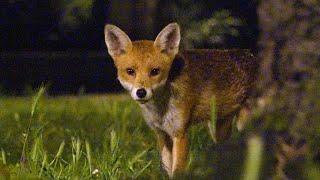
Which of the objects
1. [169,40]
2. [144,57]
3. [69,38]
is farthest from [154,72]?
[69,38]

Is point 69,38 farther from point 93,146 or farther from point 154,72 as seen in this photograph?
point 154,72

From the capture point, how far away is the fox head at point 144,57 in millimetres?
8008

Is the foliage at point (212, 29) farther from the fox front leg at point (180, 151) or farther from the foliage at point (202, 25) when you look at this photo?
the fox front leg at point (180, 151)

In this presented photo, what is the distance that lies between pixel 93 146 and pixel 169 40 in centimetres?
131

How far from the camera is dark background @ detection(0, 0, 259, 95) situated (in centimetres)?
1534

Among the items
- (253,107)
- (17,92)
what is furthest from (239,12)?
(253,107)

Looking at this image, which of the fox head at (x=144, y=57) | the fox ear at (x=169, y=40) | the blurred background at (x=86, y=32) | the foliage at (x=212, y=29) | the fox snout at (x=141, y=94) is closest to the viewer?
the fox snout at (x=141, y=94)

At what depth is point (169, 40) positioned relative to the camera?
26.9 ft

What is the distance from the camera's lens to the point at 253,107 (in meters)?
3.91

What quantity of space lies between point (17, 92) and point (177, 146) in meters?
8.98

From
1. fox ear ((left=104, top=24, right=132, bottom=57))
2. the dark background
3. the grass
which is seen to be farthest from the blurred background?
fox ear ((left=104, top=24, right=132, bottom=57))

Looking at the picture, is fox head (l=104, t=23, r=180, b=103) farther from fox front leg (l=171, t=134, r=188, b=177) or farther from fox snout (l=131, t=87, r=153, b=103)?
fox front leg (l=171, t=134, r=188, b=177)

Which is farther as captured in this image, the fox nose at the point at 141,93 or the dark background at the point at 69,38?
the dark background at the point at 69,38

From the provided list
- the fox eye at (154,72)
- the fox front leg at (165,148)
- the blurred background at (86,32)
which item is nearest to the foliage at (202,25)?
the blurred background at (86,32)
